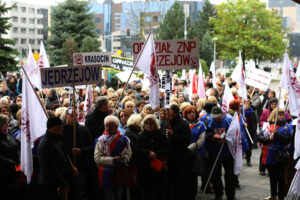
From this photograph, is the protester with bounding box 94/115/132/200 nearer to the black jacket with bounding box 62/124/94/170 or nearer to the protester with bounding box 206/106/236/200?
the black jacket with bounding box 62/124/94/170

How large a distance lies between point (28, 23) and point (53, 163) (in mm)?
115879

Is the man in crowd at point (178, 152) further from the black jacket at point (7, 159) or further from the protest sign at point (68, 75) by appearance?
the black jacket at point (7, 159)

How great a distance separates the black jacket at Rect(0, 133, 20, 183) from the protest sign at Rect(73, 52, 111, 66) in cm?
463

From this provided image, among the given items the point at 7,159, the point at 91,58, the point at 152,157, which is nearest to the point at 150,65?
the point at 152,157

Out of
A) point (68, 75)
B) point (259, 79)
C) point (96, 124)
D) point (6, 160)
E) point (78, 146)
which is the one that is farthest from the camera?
point (259, 79)

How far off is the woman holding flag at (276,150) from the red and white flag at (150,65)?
6.79 ft

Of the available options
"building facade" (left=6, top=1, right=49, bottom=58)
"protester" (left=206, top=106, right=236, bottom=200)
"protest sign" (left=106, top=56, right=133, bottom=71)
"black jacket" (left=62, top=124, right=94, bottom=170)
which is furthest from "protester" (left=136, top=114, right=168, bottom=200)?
"building facade" (left=6, top=1, right=49, bottom=58)

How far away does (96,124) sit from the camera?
7.52 meters

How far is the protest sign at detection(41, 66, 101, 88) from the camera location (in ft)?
21.8

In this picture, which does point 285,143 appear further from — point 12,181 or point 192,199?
point 12,181

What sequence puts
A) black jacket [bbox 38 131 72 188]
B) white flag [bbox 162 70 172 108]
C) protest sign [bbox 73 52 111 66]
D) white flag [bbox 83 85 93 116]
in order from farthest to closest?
protest sign [bbox 73 52 111 66] < white flag [bbox 83 85 93 116] < white flag [bbox 162 70 172 108] < black jacket [bbox 38 131 72 188]

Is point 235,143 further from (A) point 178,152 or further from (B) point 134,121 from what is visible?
(B) point 134,121

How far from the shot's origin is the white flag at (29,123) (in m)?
6.05

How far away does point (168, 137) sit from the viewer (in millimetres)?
7262
